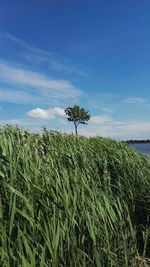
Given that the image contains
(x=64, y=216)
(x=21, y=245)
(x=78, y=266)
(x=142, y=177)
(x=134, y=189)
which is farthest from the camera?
(x=142, y=177)

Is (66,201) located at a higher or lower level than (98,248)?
higher

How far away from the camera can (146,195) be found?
6848mm

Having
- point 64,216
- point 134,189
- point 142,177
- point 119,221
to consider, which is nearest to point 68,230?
point 64,216

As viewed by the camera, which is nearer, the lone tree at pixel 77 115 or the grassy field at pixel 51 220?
the grassy field at pixel 51 220

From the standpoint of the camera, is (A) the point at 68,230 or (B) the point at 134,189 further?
(B) the point at 134,189

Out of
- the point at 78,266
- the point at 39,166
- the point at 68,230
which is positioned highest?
the point at 39,166

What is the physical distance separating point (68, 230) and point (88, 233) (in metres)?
0.69

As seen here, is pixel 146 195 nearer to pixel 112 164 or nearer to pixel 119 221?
pixel 112 164

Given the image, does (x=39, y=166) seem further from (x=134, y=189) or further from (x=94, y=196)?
(x=134, y=189)

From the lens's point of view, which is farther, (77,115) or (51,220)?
(77,115)

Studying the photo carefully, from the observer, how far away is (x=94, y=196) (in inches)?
188

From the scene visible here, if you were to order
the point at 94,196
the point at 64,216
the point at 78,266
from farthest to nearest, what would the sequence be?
the point at 94,196
the point at 64,216
the point at 78,266

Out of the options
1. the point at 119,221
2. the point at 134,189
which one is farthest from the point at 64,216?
the point at 134,189

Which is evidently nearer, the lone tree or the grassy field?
the grassy field
